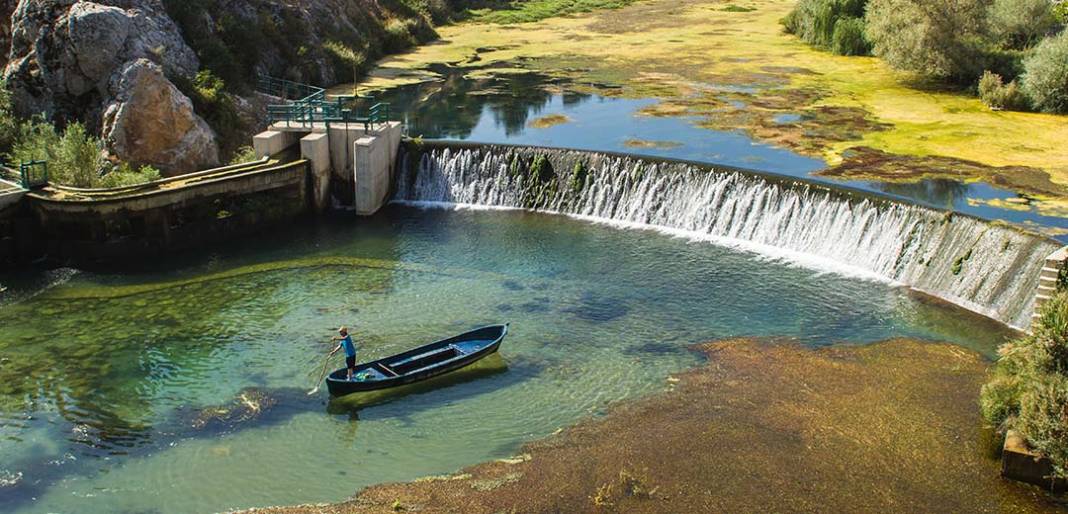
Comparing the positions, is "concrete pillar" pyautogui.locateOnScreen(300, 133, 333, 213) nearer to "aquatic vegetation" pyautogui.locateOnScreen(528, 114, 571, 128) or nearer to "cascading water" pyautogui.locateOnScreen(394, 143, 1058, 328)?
"cascading water" pyautogui.locateOnScreen(394, 143, 1058, 328)

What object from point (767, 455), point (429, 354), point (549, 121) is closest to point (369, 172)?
point (549, 121)

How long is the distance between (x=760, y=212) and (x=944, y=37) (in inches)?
782

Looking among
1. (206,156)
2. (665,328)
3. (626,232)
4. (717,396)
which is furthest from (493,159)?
(717,396)

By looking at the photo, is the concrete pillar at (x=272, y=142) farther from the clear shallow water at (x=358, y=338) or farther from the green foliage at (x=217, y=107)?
the clear shallow water at (x=358, y=338)

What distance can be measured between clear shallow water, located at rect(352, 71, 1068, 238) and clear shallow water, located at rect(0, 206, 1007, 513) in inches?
201

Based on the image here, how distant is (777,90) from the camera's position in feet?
148

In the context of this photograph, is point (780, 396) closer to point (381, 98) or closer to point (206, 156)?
point (206, 156)

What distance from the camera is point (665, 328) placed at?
2355cm

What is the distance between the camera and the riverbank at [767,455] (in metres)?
16.3

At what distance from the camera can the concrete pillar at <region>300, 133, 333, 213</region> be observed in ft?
108

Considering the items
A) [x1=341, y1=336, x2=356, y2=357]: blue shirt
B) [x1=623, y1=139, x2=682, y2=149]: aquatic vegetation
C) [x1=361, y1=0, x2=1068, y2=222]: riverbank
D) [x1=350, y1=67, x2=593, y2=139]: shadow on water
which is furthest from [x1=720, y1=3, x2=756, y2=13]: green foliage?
[x1=341, y1=336, x2=356, y2=357]: blue shirt

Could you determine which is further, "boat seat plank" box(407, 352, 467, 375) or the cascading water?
the cascading water

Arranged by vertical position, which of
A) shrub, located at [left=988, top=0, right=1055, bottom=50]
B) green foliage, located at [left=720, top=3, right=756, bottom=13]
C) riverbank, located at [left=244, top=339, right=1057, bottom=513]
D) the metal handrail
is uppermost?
shrub, located at [left=988, top=0, right=1055, bottom=50]

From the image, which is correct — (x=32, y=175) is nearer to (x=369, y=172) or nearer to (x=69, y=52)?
(x=69, y=52)
